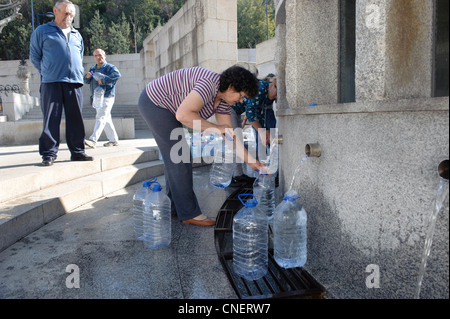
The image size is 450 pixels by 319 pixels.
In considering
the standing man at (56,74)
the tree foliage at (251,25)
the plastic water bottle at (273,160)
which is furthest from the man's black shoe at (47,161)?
the tree foliage at (251,25)

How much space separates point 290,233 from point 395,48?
159 centimetres

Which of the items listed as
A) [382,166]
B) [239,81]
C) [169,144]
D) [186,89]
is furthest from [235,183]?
[382,166]

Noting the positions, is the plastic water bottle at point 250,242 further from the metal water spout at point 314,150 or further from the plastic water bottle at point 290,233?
the metal water spout at point 314,150

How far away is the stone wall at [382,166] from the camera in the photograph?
1.75m

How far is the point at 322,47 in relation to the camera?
3.33 meters

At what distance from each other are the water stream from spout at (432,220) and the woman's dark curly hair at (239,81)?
1807 millimetres

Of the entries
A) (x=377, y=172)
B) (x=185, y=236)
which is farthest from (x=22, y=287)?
(x=377, y=172)

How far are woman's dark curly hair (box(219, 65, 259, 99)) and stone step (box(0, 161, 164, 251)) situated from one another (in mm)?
2273

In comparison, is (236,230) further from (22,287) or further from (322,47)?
(322,47)

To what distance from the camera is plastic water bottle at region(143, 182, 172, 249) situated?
3.17 meters

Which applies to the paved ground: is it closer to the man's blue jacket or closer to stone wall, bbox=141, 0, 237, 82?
the man's blue jacket

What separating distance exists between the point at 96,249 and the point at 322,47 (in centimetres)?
286

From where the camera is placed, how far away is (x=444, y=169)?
164 cm

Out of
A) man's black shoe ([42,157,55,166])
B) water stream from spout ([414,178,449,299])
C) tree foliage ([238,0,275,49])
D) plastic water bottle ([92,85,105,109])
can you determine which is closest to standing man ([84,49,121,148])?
plastic water bottle ([92,85,105,109])
